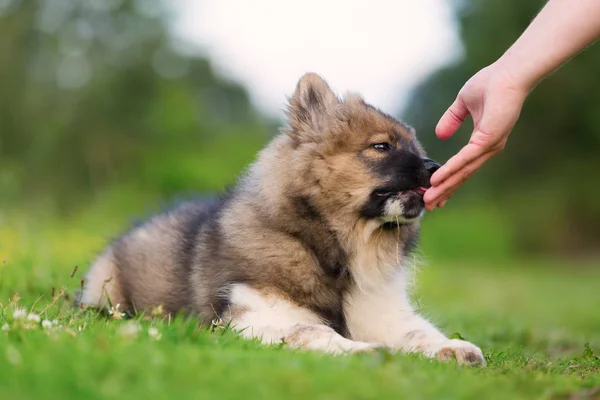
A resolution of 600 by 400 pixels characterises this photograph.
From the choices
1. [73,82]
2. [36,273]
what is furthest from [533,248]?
[36,273]

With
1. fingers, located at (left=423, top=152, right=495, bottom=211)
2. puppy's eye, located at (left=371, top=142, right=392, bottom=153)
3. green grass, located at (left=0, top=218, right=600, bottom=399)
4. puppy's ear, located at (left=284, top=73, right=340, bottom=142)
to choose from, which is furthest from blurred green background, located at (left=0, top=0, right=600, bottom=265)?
green grass, located at (left=0, top=218, right=600, bottom=399)

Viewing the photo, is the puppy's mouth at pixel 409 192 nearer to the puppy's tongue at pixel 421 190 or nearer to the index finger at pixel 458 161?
the puppy's tongue at pixel 421 190

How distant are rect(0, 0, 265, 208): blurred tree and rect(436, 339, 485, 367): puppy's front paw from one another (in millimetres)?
12902

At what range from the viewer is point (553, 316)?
9.81 meters

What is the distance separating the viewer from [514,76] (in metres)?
3.79

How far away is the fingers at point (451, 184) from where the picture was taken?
408 cm

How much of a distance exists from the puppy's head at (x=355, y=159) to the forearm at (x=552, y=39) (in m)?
0.79

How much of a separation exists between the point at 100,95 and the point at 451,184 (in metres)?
18.0

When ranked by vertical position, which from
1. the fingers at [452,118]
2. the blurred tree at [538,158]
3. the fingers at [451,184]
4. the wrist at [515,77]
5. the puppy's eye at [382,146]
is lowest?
the blurred tree at [538,158]

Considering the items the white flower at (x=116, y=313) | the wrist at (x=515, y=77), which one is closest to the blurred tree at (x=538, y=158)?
the wrist at (x=515, y=77)

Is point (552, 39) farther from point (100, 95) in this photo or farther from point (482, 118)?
point (100, 95)

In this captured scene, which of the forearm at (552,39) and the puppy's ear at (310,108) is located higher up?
the forearm at (552,39)

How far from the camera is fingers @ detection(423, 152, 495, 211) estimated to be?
4.08 m

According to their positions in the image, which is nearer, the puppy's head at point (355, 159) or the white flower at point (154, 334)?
the white flower at point (154, 334)
